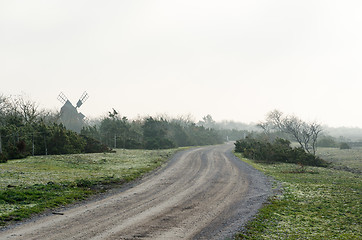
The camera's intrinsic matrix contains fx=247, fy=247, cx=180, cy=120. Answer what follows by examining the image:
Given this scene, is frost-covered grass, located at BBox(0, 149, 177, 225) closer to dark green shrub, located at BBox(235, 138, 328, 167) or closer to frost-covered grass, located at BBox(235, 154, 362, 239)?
frost-covered grass, located at BBox(235, 154, 362, 239)

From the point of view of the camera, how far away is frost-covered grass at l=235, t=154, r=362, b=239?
11.1 meters

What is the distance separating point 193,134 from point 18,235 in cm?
7765

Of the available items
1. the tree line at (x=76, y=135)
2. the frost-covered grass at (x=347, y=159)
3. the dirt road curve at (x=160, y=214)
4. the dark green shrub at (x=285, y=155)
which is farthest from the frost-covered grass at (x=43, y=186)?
the frost-covered grass at (x=347, y=159)

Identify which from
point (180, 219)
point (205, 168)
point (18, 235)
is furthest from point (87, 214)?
point (205, 168)

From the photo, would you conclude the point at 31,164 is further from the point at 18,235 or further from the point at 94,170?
the point at 18,235

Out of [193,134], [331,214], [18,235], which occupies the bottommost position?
[331,214]

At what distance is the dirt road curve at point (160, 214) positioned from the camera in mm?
10742

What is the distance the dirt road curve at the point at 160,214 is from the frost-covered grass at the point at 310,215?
3.35 ft

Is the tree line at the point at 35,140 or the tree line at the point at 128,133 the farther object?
the tree line at the point at 128,133

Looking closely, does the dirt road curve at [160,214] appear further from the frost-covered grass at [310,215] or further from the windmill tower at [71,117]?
the windmill tower at [71,117]

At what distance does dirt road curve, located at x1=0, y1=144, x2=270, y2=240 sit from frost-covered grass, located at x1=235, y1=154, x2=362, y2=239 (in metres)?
1.02

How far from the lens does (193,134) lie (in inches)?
3428

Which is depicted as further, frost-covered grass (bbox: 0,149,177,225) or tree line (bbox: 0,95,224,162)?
tree line (bbox: 0,95,224,162)

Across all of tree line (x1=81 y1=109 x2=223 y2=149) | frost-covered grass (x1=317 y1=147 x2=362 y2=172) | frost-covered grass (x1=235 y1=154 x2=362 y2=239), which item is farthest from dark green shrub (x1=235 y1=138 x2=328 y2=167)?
tree line (x1=81 y1=109 x2=223 y2=149)
